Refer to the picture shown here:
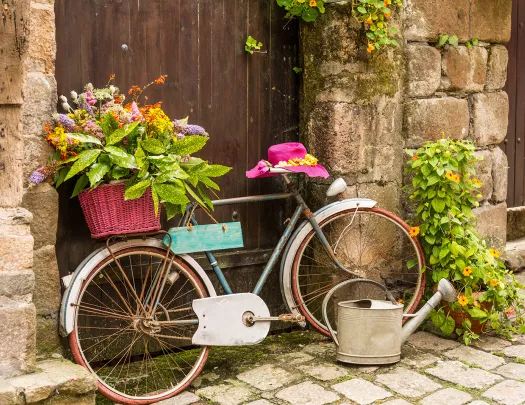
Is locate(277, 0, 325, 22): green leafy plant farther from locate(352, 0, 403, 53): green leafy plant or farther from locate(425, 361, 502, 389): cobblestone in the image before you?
locate(425, 361, 502, 389): cobblestone

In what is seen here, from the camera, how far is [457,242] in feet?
16.0

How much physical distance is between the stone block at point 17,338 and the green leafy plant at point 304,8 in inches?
88.3

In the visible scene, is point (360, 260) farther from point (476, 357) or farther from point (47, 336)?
point (47, 336)

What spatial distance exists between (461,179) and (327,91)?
0.96 m

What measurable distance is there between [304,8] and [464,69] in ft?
4.09

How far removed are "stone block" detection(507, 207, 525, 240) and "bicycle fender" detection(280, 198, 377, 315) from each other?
244 cm

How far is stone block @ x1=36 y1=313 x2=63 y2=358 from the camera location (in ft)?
12.7

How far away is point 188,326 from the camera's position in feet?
14.0

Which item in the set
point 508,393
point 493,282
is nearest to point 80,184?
point 508,393

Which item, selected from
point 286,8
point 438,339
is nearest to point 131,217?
point 286,8

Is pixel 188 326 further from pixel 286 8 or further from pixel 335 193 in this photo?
pixel 286 8

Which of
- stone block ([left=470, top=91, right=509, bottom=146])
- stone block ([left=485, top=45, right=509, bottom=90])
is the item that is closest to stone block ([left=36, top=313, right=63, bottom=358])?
stone block ([left=470, top=91, right=509, bottom=146])

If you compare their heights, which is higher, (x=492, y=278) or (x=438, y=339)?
A: (x=492, y=278)

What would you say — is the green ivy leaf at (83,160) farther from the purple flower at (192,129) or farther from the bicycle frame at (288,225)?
the bicycle frame at (288,225)
